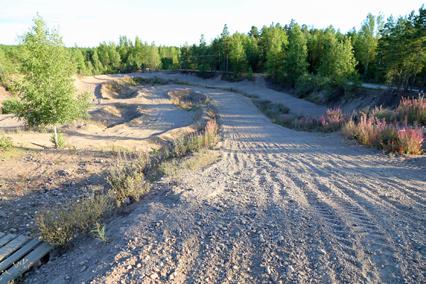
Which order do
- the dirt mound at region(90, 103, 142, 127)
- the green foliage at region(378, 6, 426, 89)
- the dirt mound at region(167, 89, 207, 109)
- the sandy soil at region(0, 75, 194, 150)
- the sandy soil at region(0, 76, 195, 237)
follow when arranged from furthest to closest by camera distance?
1. the dirt mound at region(167, 89, 207, 109)
2. the dirt mound at region(90, 103, 142, 127)
3. the green foliage at region(378, 6, 426, 89)
4. the sandy soil at region(0, 75, 194, 150)
5. the sandy soil at region(0, 76, 195, 237)

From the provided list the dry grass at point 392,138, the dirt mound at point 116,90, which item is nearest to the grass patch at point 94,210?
the dry grass at point 392,138

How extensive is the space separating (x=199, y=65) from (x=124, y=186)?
69688 millimetres

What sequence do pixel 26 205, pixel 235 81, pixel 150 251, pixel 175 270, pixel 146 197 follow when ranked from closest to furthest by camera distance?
pixel 175 270
pixel 150 251
pixel 146 197
pixel 26 205
pixel 235 81

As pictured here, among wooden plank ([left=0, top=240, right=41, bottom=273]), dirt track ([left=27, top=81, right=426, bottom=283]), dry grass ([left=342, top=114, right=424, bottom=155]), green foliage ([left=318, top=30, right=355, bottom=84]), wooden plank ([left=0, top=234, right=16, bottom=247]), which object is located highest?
green foliage ([left=318, top=30, right=355, bottom=84])

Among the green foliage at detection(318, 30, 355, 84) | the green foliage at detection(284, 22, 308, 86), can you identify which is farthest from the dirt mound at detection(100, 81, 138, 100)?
the green foliage at detection(318, 30, 355, 84)

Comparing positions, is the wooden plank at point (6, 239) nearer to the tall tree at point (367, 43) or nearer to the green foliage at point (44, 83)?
the green foliage at point (44, 83)

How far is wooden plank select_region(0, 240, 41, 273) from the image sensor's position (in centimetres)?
466

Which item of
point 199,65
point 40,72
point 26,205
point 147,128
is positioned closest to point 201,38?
point 199,65

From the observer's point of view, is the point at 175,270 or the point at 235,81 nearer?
the point at 175,270

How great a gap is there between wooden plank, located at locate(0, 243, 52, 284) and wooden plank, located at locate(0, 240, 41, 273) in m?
0.14

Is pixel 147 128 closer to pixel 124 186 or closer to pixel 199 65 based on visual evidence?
pixel 124 186

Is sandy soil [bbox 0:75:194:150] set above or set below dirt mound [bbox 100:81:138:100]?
below

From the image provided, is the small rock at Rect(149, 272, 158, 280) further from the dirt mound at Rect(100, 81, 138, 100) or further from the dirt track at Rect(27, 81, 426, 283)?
the dirt mound at Rect(100, 81, 138, 100)

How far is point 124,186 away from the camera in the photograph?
641 cm
